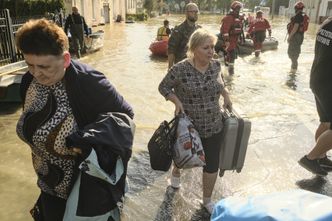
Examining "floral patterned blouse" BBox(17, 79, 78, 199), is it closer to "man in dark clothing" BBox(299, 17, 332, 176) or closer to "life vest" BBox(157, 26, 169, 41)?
"man in dark clothing" BBox(299, 17, 332, 176)

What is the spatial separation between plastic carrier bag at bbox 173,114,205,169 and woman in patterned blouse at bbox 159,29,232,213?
17cm

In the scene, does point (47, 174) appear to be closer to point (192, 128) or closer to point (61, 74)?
point (61, 74)

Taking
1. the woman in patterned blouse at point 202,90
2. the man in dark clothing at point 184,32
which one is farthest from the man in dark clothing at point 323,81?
the man in dark clothing at point 184,32

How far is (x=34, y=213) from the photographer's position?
2.55m

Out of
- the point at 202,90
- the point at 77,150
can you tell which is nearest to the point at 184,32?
the point at 202,90

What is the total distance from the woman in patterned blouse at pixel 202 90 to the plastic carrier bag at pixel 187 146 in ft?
0.55

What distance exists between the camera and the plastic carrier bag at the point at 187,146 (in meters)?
3.17

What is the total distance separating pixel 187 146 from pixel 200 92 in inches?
20.4

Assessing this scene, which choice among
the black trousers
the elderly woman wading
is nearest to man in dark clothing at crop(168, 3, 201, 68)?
the elderly woman wading

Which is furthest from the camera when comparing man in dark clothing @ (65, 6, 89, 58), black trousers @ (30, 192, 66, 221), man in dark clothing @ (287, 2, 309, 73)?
man in dark clothing @ (65, 6, 89, 58)

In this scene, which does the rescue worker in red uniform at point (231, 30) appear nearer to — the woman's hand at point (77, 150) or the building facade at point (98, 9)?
the woman's hand at point (77, 150)

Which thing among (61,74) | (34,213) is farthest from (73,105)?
(34,213)

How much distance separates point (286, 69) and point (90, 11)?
73.8 ft

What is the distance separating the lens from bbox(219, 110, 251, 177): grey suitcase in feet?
11.2
